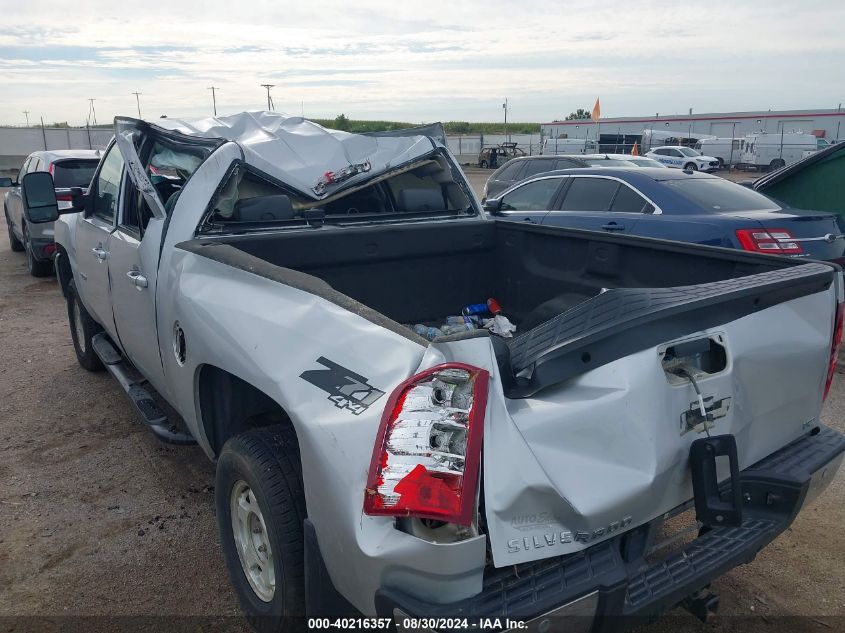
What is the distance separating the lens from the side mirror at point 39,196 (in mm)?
4637

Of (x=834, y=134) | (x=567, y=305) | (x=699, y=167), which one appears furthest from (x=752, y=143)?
(x=567, y=305)

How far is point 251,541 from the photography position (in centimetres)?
269

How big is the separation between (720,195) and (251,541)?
20.8 feet

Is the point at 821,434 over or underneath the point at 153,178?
underneath

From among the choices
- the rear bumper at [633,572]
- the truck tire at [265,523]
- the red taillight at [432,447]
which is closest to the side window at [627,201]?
the rear bumper at [633,572]

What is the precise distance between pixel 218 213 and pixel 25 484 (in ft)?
6.47

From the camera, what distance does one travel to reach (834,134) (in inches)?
1837

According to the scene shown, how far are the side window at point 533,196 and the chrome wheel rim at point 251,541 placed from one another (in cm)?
632

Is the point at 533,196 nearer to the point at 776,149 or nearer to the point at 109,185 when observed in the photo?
the point at 109,185

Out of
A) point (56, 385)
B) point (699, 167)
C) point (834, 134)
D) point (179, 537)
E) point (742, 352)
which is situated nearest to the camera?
point (742, 352)

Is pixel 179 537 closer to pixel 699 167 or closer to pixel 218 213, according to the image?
pixel 218 213

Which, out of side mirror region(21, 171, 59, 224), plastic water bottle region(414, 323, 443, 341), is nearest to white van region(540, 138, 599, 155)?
side mirror region(21, 171, 59, 224)

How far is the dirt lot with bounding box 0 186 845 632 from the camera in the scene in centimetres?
296

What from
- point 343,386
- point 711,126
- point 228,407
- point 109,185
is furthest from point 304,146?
point 711,126
